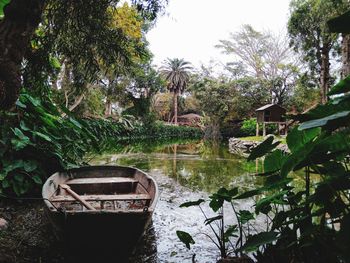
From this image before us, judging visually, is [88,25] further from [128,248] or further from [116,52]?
[128,248]

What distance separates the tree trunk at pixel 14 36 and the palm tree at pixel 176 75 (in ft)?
101

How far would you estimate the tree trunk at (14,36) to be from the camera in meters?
2.81

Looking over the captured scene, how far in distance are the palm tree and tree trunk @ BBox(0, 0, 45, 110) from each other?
3063cm

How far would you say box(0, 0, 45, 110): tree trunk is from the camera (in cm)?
281

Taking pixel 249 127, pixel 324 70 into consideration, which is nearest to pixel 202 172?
pixel 324 70

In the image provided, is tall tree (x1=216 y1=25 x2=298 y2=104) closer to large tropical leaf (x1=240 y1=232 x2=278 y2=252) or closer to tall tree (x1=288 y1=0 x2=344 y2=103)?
tall tree (x1=288 y1=0 x2=344 y2=103)

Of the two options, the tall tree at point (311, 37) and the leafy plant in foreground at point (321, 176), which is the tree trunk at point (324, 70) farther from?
the leafy plant in foreground at point (321, 176)

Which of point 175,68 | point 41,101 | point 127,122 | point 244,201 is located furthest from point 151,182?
point 175,68

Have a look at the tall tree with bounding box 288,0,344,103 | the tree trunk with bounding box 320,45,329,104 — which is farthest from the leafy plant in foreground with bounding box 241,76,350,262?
the tree trunk with bounding box 320,45,329,104

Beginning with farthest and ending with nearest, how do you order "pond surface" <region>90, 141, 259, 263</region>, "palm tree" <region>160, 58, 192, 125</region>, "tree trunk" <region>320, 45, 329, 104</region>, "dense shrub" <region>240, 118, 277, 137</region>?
1. "palm tree" <region>160, 58, 192, 125</region>
2. "dense shrub" <region>240, 118, 277, 137</region>
3. "tree trunk" <region>320, 45, 329, 104</region>
4. "pond surface" <region>90, 141, 259, 263</region>

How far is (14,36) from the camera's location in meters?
2.84

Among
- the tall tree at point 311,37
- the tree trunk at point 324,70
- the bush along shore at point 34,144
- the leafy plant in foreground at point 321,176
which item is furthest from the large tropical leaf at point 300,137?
the tree trunk at point 324,70

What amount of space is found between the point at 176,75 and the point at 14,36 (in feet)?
108

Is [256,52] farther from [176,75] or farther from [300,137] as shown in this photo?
[300,137]
